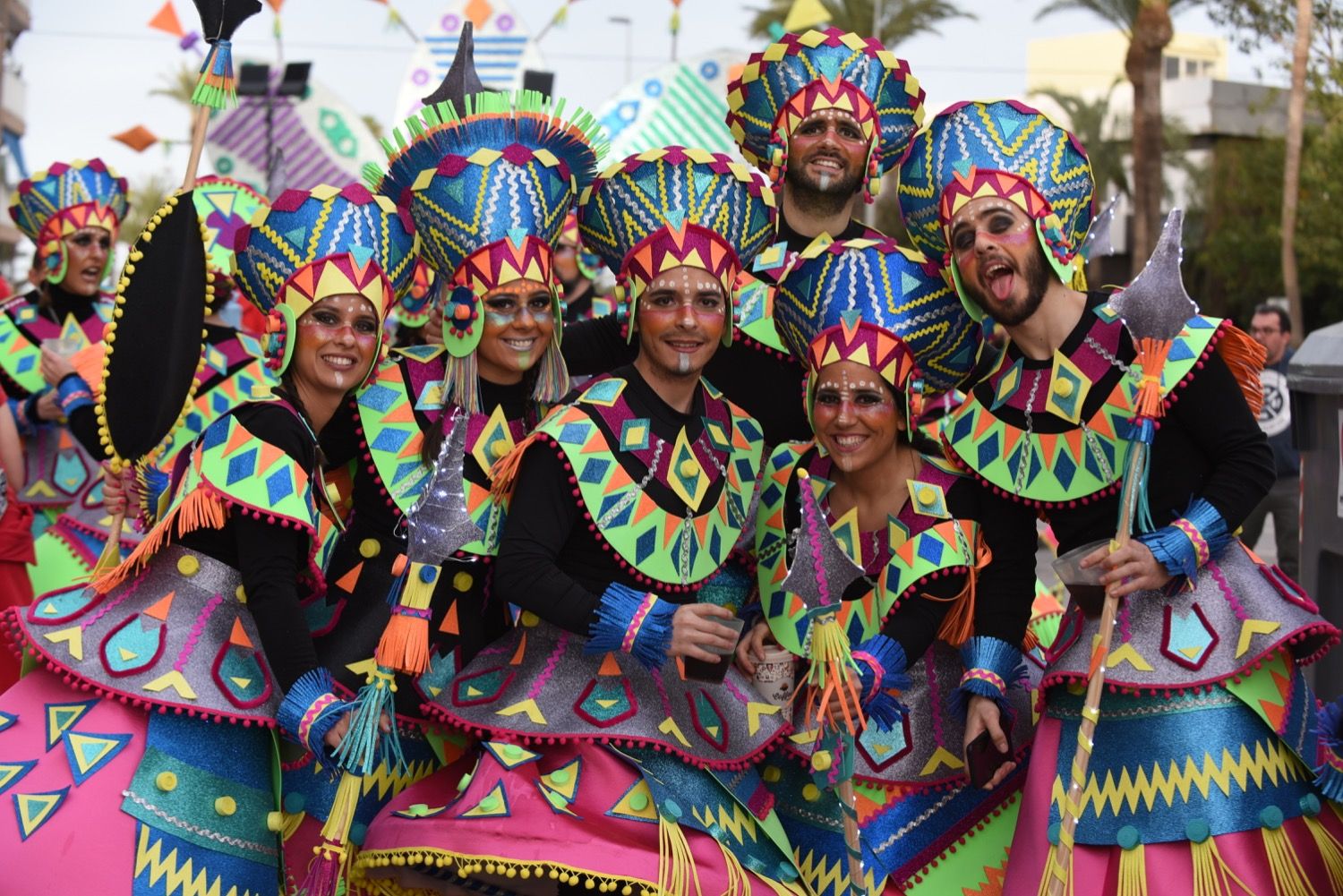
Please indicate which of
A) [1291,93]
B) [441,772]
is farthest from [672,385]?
[1291,93]

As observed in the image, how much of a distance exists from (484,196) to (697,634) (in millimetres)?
1382

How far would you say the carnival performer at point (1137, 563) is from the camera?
3672 mm

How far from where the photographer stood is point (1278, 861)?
11.9ft

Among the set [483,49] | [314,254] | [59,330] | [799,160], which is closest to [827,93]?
[799,160]

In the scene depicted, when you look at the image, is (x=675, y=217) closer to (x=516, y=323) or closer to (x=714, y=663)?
(x=516, y=323)

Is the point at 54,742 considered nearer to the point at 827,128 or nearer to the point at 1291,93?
the point at 827,128

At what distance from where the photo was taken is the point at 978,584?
4102 mm

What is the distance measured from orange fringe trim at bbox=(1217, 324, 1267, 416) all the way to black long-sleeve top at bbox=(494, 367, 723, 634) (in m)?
1.28

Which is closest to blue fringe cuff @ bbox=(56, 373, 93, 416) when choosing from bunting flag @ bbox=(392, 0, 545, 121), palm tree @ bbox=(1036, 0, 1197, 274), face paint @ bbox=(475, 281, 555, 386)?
face paint @ bbox=(475, 281, 555, 386)

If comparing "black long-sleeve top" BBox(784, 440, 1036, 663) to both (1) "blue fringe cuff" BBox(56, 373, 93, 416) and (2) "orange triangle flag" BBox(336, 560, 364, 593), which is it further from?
(1) "blue fringe cuff" BBox(56, 373, 93, 416)

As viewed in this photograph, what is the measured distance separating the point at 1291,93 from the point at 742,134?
23.0m

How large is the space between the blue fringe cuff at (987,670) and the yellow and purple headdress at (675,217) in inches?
38.9

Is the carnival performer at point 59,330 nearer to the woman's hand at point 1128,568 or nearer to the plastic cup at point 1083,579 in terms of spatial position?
the plastic cup at point 1083,579

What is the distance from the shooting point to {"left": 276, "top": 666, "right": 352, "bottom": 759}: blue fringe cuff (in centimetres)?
363
